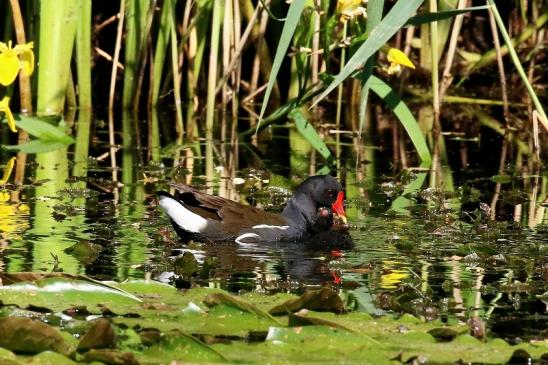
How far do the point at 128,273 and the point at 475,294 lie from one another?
1.50m

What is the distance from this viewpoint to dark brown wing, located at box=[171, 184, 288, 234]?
6828 millimetres

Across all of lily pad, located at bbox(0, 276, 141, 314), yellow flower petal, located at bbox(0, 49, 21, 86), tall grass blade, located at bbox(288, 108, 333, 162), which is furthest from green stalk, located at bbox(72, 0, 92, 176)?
lily pad, located at bbox(0, 276, 141, 314)

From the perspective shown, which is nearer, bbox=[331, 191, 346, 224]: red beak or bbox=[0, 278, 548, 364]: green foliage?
bbox=[0, 278, 548, 364]: green foliage

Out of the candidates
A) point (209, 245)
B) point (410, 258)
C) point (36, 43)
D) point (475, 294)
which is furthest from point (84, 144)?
point (475, 294)

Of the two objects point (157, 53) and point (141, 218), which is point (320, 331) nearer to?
point (141, 218)

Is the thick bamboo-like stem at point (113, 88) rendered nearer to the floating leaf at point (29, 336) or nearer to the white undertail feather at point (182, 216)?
the white undertail feather at point (182, 216)

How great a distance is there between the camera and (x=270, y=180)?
8711 mm

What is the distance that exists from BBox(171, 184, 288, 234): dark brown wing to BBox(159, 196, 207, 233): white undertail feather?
0.06 metres

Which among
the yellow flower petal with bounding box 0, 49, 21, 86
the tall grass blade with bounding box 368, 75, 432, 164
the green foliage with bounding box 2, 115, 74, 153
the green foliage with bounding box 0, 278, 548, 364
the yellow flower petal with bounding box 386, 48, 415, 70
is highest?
the yellow flower petal with bounding box 386, 48, 415, 70

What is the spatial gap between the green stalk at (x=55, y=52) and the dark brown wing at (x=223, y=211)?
4.48 metres

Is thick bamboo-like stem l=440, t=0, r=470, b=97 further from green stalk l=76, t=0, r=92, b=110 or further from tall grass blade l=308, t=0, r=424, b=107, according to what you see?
tall grass blade l=308, t=0, r=424, b=107

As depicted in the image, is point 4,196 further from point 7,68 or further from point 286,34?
point 286,34

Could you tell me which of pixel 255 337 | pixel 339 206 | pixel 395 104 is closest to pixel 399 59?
pixel 395 104

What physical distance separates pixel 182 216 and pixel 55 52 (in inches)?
187
